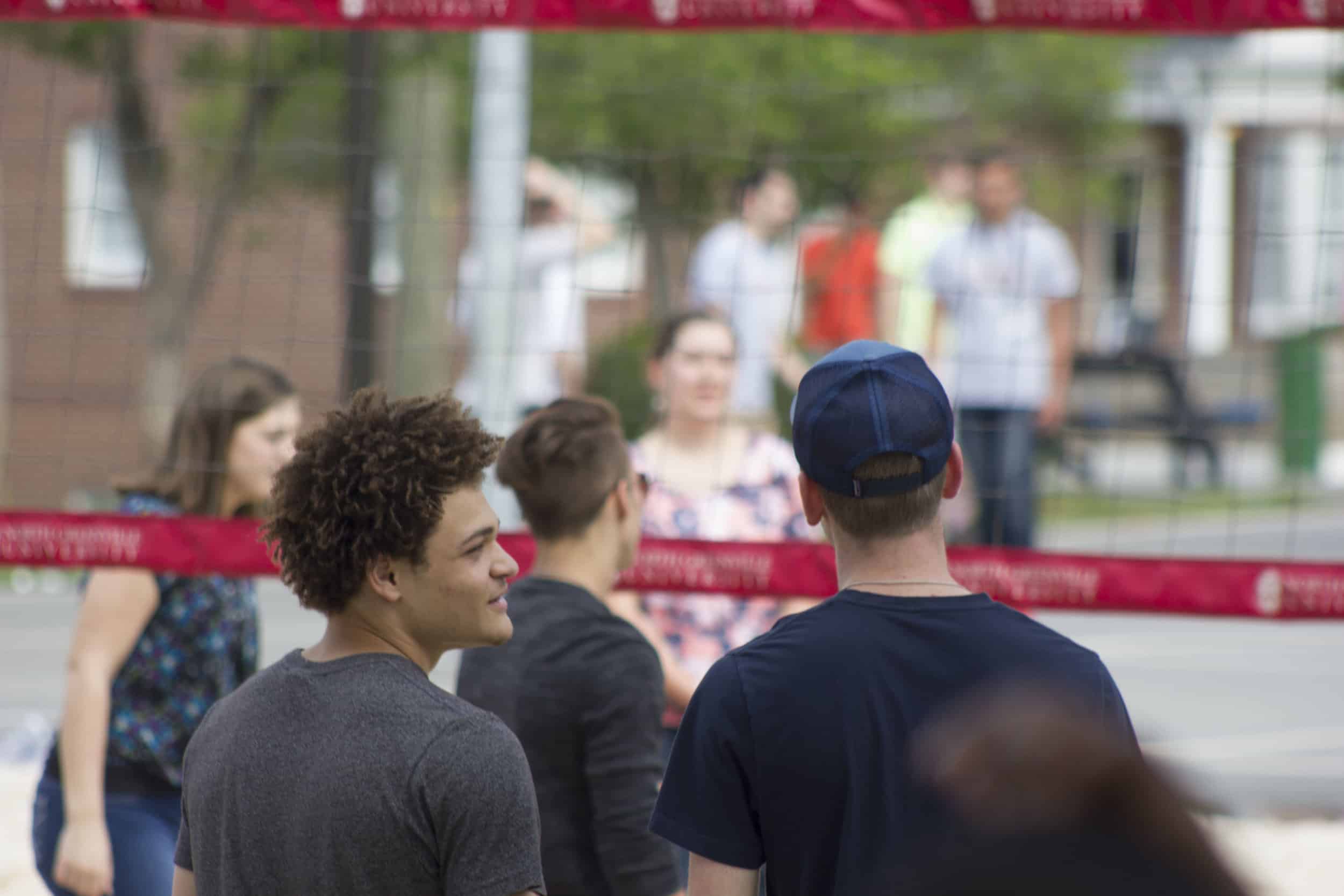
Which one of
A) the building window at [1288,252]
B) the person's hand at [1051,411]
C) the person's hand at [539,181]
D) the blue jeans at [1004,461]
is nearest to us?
the blue jeans at [1004,461]

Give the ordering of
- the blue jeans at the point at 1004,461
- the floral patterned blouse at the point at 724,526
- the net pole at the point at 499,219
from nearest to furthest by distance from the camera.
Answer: the floral patterned blouse at the point at 724,526, the blue jeans at the point at 1004,461, the net pole at the point at 499,219

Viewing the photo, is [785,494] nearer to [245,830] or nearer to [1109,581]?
[1109,581]

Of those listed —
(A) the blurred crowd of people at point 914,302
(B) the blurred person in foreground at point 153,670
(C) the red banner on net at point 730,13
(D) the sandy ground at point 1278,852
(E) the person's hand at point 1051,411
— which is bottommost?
(D) the sandy ground at point 1278,852

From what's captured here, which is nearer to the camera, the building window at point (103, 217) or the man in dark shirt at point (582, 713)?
the man in dark shirt at point (582, 713)

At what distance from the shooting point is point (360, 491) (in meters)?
2.21

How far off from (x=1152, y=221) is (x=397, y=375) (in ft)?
49.6

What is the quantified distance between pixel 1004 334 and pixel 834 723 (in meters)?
5.12

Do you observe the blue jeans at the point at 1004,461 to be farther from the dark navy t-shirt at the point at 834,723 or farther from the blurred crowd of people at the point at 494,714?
the dark navy t-shirt at the point at 834,723

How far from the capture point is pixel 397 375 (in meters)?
11.0

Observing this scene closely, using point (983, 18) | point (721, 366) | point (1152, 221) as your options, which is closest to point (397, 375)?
point (721, 366)

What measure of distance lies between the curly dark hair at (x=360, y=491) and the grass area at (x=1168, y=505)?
13.0 metres

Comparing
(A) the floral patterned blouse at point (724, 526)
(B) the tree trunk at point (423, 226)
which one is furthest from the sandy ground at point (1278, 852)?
(B) the tree trunk at point (423, 226)

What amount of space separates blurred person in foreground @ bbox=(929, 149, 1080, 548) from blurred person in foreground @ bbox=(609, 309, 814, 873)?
1964 millimetres

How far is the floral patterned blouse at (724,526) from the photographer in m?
4.38
